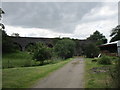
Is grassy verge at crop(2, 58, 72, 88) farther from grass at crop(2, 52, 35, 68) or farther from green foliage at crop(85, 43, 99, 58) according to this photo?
green foliage at crop(85, 43, 99, 58)

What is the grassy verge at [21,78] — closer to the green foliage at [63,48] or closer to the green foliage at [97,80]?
the green foliage at [97,80]

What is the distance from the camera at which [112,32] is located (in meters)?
65.3

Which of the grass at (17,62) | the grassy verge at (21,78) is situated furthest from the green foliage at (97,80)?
the grass at (17,62)

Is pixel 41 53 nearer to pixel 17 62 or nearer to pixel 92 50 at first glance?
pixel 17 62

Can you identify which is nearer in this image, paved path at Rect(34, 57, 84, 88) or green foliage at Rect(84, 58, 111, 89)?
green foliage at Rect(84, 58, 111, 89)

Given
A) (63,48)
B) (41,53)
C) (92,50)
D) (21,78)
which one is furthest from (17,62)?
(92,50)

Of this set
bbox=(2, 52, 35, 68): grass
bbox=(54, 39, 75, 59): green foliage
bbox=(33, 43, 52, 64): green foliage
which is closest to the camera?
bbox=(2, 52, 35, 68): grass

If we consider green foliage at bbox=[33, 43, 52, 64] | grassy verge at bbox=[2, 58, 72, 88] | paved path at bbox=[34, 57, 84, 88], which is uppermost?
green foliage at bbox=[33, 43, 52, 64]

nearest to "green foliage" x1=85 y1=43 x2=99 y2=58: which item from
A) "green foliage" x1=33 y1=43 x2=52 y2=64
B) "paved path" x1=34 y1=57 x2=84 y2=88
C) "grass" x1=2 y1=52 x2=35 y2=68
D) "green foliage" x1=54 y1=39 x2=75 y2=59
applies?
"green foliage" x1=54 y1=39 x2=75 y2=59

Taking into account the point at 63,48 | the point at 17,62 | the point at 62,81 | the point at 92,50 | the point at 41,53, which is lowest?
the point at 62,81

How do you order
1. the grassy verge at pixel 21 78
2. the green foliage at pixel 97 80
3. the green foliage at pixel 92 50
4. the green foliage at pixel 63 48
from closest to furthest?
the green foliage at pixel 97 80 → the grassy verge at pixel 21 78 → the green foliage at pixel 63 48 → the green foliage at pixel 92 50

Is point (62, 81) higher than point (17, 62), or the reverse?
point (17, 62)

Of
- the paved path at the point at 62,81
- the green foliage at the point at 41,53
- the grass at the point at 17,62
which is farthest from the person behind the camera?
the green foliage at the point at 41,53

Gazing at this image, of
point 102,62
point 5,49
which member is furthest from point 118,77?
point 5,49
